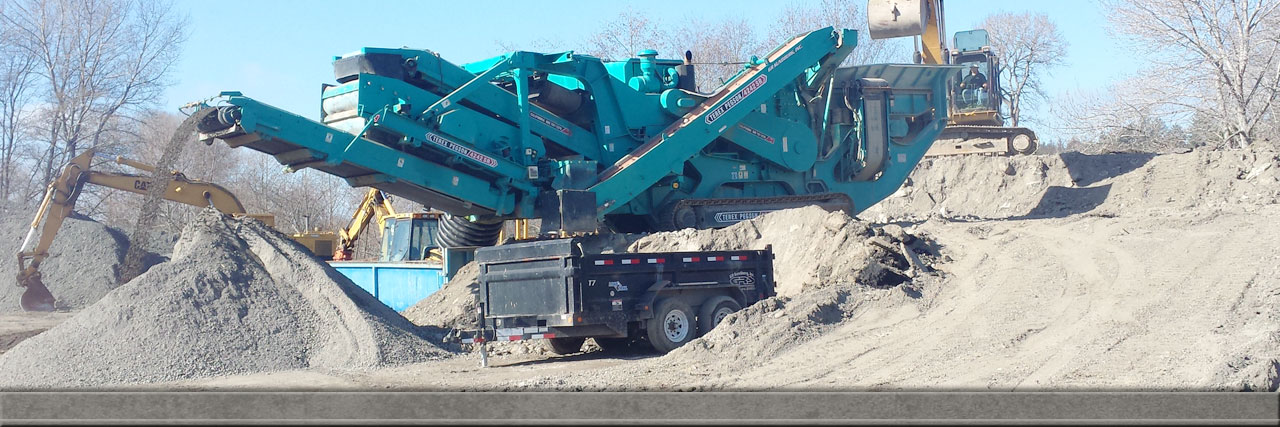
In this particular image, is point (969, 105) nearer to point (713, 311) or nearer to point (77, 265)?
point (713, 311)

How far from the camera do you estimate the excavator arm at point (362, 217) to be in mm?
23266

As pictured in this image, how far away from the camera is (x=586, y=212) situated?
14914 millimetres

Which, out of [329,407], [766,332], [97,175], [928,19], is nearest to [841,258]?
[766,332]

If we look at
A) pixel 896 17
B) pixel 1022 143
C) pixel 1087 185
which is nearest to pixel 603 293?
pixel 896 17

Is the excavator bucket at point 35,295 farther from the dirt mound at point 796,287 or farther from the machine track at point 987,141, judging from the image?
the machine track at point 987,141

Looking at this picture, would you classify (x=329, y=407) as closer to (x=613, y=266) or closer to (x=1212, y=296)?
(x=613, y=266)

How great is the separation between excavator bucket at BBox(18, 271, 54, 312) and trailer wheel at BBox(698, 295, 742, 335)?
16.0 meters

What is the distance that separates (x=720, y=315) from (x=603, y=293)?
60.0 inches

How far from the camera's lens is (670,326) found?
11.6 m

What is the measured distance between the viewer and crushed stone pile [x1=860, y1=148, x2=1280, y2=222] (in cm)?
1744

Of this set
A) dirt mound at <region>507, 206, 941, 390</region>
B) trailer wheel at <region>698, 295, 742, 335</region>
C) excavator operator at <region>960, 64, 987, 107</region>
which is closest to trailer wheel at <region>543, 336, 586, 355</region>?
trailer wheel at <region>698, 295, 742, 335</region>

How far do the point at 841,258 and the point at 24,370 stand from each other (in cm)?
886

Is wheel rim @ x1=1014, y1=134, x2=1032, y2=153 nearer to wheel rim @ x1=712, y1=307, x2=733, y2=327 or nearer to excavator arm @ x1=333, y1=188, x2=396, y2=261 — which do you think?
excavator arm @ x1=333, y1=188, x2=396, y2=261

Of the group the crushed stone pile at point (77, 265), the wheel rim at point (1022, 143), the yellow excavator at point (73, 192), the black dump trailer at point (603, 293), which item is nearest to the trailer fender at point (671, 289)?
the black dump trailer at point (603, 293)
